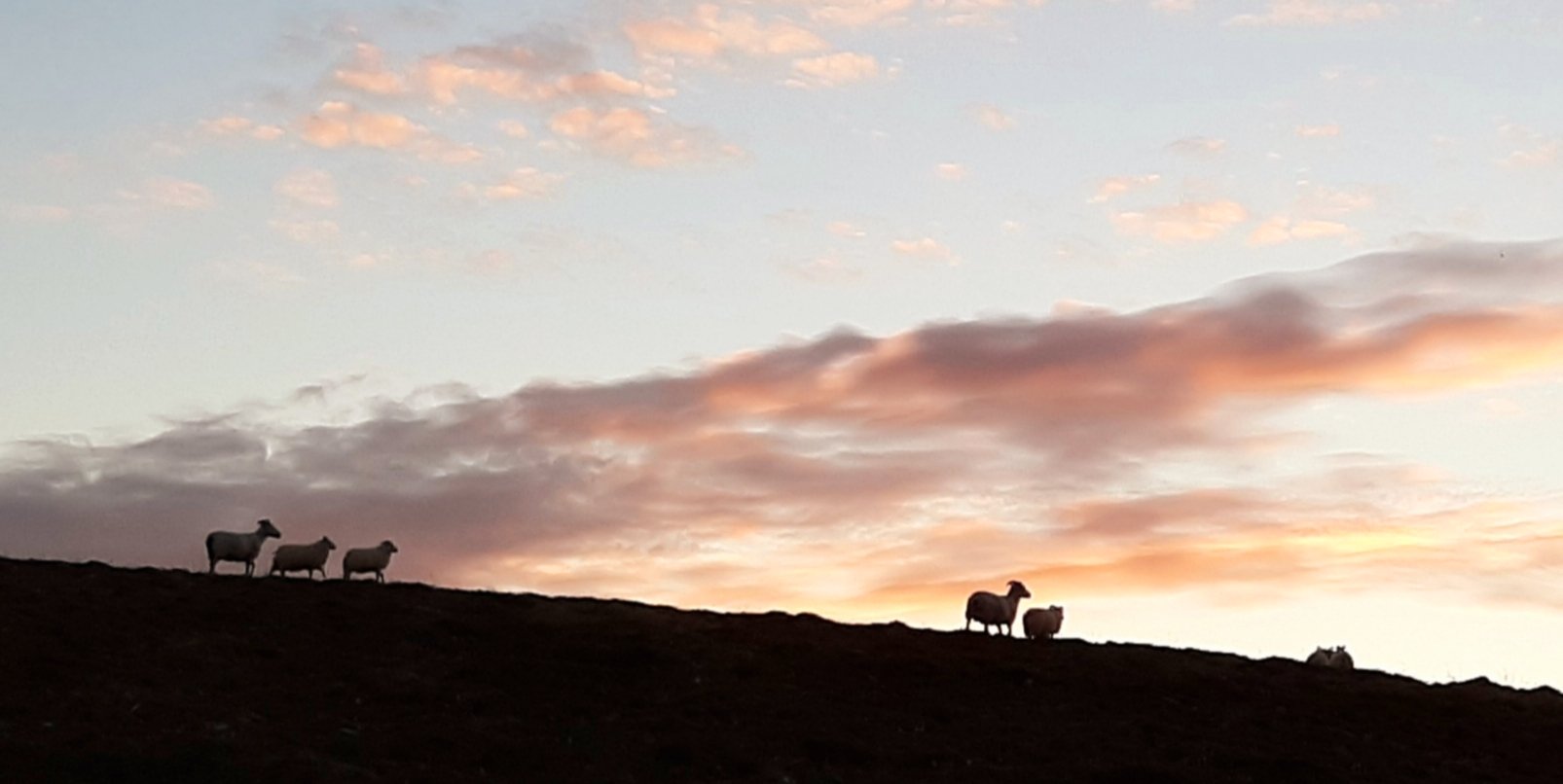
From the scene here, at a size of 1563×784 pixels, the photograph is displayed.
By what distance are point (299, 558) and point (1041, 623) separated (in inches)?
891

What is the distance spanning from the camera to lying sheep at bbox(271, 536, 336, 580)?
191 ft

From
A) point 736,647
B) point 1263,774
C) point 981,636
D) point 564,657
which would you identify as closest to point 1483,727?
point 1263,774

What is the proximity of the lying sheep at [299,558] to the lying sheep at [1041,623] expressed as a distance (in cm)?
2150

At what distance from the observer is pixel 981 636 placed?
2169 inches

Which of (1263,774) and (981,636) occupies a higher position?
(981,636)

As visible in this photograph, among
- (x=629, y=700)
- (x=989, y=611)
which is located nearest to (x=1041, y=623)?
(x=989, y=611)

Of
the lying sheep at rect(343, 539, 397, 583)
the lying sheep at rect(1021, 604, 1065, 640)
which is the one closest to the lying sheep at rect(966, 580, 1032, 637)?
the lying sheep at rect(1021, 604, 1065, 640)

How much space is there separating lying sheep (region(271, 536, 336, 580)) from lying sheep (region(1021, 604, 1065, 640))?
21500 mm

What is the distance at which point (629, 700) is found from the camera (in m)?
46.1

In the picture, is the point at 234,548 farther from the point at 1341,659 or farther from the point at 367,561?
the point at 1341,659

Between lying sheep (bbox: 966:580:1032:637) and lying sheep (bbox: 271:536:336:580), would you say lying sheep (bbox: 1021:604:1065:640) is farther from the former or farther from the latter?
lying sheep (bbox: 271:536:336:580)

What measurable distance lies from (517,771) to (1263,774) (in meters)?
17.0

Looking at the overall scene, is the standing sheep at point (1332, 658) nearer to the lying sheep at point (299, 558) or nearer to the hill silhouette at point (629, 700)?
the hill silhouette at point (629, 700)

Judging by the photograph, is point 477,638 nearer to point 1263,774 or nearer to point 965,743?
point 965,743
